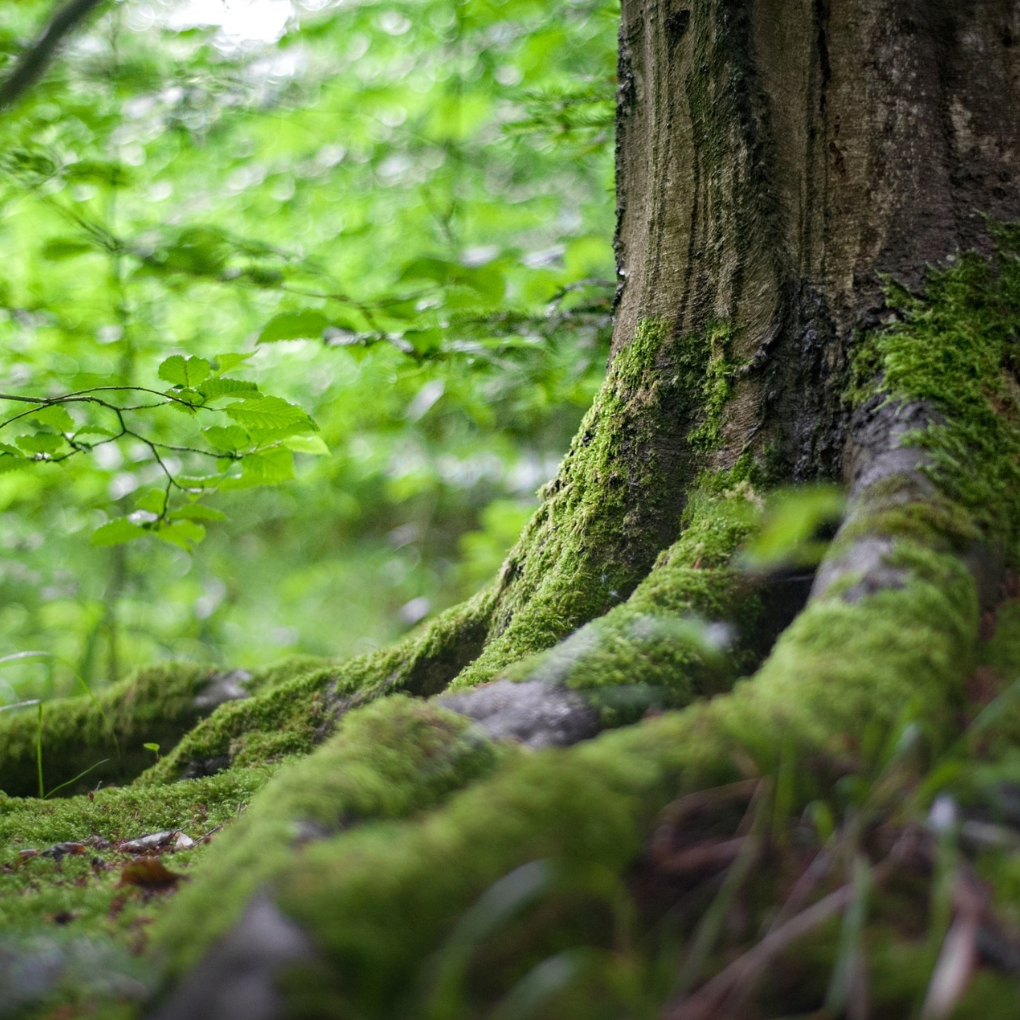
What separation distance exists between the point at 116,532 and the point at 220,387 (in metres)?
0.70

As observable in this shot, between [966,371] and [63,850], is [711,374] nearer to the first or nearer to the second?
[966,371]

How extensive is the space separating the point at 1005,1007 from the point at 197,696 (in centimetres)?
276

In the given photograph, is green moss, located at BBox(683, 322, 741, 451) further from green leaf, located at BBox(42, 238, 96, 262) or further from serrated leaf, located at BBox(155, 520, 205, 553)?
green leaf, located at BBox(42, 238, 96, 262)

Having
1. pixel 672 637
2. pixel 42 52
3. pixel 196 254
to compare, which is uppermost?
pixel 42 52

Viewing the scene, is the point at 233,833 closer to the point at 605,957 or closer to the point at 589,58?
the point at 605,957

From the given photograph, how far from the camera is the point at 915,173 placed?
5.87 ft

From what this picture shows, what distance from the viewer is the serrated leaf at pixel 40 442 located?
1.92 meters

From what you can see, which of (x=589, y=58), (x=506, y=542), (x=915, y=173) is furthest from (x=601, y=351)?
(x=589, y=58)

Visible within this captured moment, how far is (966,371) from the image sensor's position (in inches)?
61.6

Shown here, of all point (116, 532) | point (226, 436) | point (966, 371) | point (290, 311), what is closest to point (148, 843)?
point (116, 532)

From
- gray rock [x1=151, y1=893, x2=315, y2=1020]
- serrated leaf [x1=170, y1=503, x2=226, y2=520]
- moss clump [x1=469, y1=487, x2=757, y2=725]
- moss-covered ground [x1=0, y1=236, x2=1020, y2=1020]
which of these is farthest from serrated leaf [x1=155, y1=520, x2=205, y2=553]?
gray rock [x1=151, y1=893, x2=315, y2=1020]

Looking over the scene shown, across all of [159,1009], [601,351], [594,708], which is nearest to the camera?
[159,1009]

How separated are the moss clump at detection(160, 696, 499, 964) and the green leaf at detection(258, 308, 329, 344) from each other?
1.24m

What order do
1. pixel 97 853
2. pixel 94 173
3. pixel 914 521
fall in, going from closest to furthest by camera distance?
1. pixel 914 521
2. pixel 97 853
3. pixel 94 173
